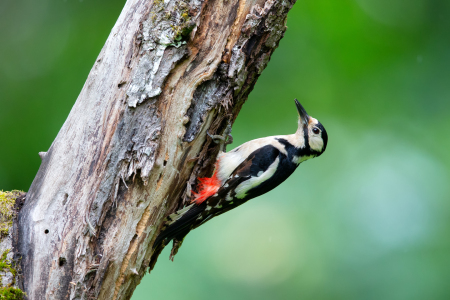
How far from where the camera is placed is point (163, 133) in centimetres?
205

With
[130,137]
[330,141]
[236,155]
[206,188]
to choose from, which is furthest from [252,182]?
[330,141]

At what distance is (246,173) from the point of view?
299 centimetres

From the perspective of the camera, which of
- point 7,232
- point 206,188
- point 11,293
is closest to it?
point 11,293

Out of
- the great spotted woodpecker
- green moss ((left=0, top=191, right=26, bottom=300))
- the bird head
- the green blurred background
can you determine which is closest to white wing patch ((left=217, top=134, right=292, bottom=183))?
the great spotted woodpecker

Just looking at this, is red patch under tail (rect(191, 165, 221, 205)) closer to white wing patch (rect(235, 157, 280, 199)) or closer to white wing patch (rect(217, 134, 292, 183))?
white wing patch (rect(217, 134, 292, 183))

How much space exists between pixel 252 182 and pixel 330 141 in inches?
98.2

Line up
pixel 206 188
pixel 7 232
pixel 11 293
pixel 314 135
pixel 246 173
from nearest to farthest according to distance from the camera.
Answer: pixel 11 293 < pixel 7 232 < pixel 206 188 < pixel 246 173 < pixel 314 135

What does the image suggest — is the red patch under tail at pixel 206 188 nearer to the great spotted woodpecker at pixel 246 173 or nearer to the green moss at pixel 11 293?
the great spotted woodpecker at pixel 246 173

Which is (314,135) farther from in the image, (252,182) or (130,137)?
(130,137)

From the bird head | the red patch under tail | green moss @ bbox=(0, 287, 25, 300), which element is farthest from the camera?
the bird head

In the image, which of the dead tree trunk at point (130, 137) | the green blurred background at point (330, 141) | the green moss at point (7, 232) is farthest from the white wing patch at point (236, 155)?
the green blurred background at point (330, 141)

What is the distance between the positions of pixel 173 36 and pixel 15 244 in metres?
1.44

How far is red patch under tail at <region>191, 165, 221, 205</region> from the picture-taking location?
2.47 metres

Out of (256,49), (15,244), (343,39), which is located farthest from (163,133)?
(343,39)
